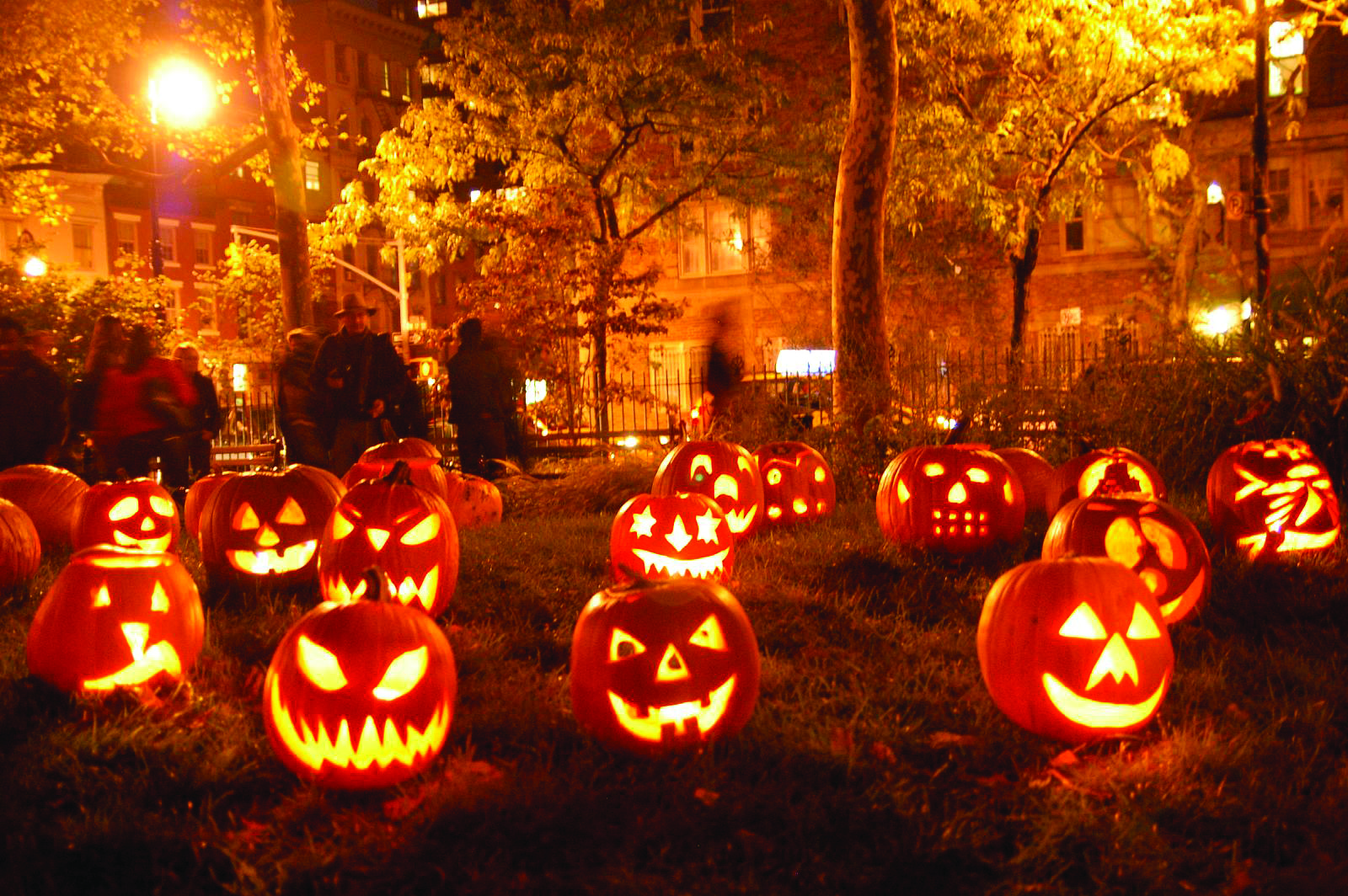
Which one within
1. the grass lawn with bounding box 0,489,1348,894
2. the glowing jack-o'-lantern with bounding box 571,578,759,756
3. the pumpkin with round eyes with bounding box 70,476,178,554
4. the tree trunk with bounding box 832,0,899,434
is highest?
the tree trunk with bounding box 832,0,899,434

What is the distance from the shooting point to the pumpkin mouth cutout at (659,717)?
12.1 feet

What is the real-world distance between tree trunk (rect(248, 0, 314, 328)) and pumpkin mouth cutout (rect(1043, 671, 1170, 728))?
1251 centimetres

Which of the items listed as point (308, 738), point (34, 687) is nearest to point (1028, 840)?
point (308, 738)

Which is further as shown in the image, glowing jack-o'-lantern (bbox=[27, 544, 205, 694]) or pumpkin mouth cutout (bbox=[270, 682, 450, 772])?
glowing jack-o'-lantern (bbox=[27, 544, 205, 694])

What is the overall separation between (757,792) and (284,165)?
1331 cm

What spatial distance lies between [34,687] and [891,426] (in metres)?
6.88

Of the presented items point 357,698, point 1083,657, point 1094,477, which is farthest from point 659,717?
point 1094,477

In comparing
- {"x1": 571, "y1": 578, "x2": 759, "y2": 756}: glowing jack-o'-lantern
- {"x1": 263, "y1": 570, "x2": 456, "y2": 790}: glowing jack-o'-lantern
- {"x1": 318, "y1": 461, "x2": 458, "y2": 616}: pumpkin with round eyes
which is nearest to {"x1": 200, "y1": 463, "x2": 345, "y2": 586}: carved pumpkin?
{"x1": 318, "y1": 461, "x2": 458, "y2": 616}: pumpkin with round eyes

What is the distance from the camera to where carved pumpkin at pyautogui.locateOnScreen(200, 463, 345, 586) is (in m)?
5.89

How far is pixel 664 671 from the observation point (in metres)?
3.66

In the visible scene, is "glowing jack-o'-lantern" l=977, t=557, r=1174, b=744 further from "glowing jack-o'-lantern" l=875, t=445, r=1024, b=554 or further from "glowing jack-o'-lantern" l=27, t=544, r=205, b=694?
"glowing jack-o'-lantern" l=27, t=544, r=205, b=694

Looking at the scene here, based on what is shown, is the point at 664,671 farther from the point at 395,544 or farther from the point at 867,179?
the point at 867,179

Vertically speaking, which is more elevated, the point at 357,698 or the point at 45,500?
the point at 45,500

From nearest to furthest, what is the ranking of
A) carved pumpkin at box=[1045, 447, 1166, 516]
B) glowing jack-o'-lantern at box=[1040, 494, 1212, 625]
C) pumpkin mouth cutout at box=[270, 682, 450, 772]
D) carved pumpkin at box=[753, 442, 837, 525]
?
pumpkin mouth cutout at box=[270, 682, 450, 772], glowing jack-o'-lantern at box=[1040, 494, 1212, 625], carved pumpkin at box=[1045, 447, 1166, 516], carved pumpkin at box=[753, 442, 837, 525]
